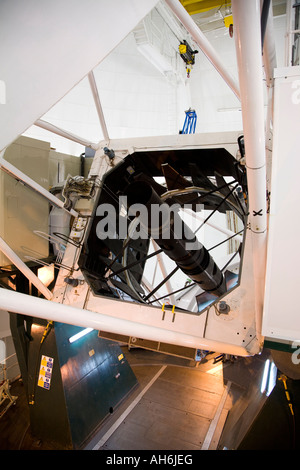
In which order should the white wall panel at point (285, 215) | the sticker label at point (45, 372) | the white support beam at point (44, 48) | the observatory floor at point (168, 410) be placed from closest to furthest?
the white support beam at point (44, 48) < the white wall panel at point (285, 215) < the sticker label at point (45, 372) < the observatory floor at point (168, 410)

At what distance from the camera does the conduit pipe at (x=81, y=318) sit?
3.65 ft

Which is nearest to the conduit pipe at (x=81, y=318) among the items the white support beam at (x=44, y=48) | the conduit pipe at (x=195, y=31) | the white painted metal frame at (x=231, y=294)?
the white painted metal frame at (x=231, y=294)

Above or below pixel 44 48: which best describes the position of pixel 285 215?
below

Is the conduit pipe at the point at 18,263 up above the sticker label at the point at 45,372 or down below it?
above

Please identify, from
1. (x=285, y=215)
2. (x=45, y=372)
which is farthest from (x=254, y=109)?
(x=45, y=372)

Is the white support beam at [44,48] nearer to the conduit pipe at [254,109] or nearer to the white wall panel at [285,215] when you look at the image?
the conduit pipe at [254,109]

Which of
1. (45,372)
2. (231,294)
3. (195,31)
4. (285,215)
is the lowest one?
(45,372)

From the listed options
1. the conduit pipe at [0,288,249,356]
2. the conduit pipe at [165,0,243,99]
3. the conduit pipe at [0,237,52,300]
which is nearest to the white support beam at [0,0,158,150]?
the conduit pipe at [0,288,249,356]

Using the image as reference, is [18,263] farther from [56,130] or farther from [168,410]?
[168,410]

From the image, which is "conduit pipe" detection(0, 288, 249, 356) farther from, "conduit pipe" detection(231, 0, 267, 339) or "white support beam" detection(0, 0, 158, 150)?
"white support beam" detection(0, 0, 158, 150)

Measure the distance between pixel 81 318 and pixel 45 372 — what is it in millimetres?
2265

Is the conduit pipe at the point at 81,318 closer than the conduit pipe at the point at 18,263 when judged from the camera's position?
Yes

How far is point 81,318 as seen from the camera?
52.7 inches
